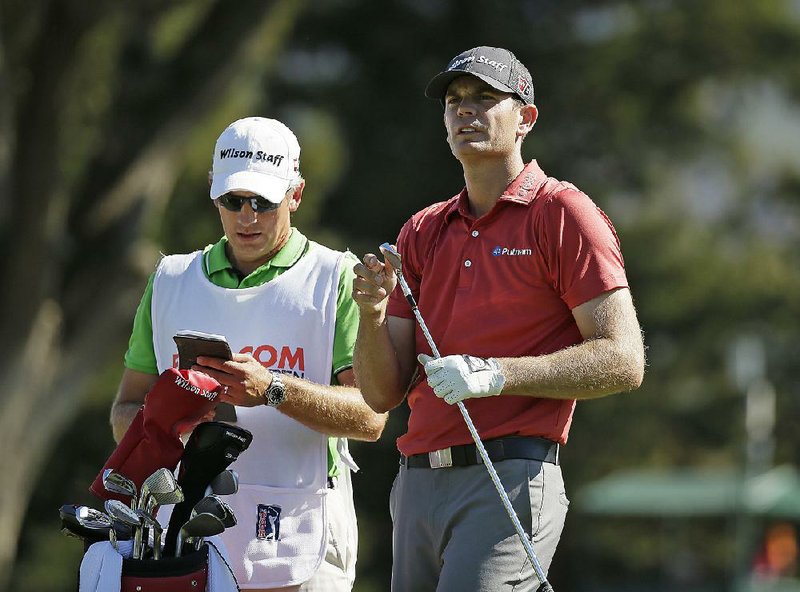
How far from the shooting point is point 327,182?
2277 centimetres

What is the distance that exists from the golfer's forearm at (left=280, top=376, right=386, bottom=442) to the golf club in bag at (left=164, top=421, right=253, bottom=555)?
1.30 feet

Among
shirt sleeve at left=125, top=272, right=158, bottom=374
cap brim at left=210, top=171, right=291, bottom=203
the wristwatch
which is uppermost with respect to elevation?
cap brim at left=210, top=171, right=291, bottom=203

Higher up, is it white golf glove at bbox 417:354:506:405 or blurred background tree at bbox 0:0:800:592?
blurred background tree at bbox 0:0:800:592

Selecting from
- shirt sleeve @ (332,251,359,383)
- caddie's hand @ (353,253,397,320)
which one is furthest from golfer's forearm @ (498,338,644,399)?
shirt sleeve @ (332,251,359,383)

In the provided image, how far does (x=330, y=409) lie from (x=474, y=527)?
71 centimetres

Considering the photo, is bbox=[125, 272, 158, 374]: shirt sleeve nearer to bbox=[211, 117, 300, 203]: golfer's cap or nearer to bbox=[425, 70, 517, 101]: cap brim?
bbox=[211, 117, 300, 203]: golfer's cap

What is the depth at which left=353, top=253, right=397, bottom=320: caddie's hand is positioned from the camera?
475 centimetres

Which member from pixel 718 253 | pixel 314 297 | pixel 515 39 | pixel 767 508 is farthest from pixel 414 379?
pixel 718 253

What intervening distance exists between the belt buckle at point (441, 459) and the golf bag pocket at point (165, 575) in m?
0.75

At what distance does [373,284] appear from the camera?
4.77m

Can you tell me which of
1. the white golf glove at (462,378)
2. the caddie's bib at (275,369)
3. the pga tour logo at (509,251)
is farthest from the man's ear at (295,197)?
the white golf glove at (462,378)

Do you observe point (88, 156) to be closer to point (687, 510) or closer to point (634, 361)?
point (634, 361)

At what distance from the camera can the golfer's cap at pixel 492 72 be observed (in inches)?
192

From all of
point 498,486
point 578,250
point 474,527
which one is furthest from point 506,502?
point 578,250
